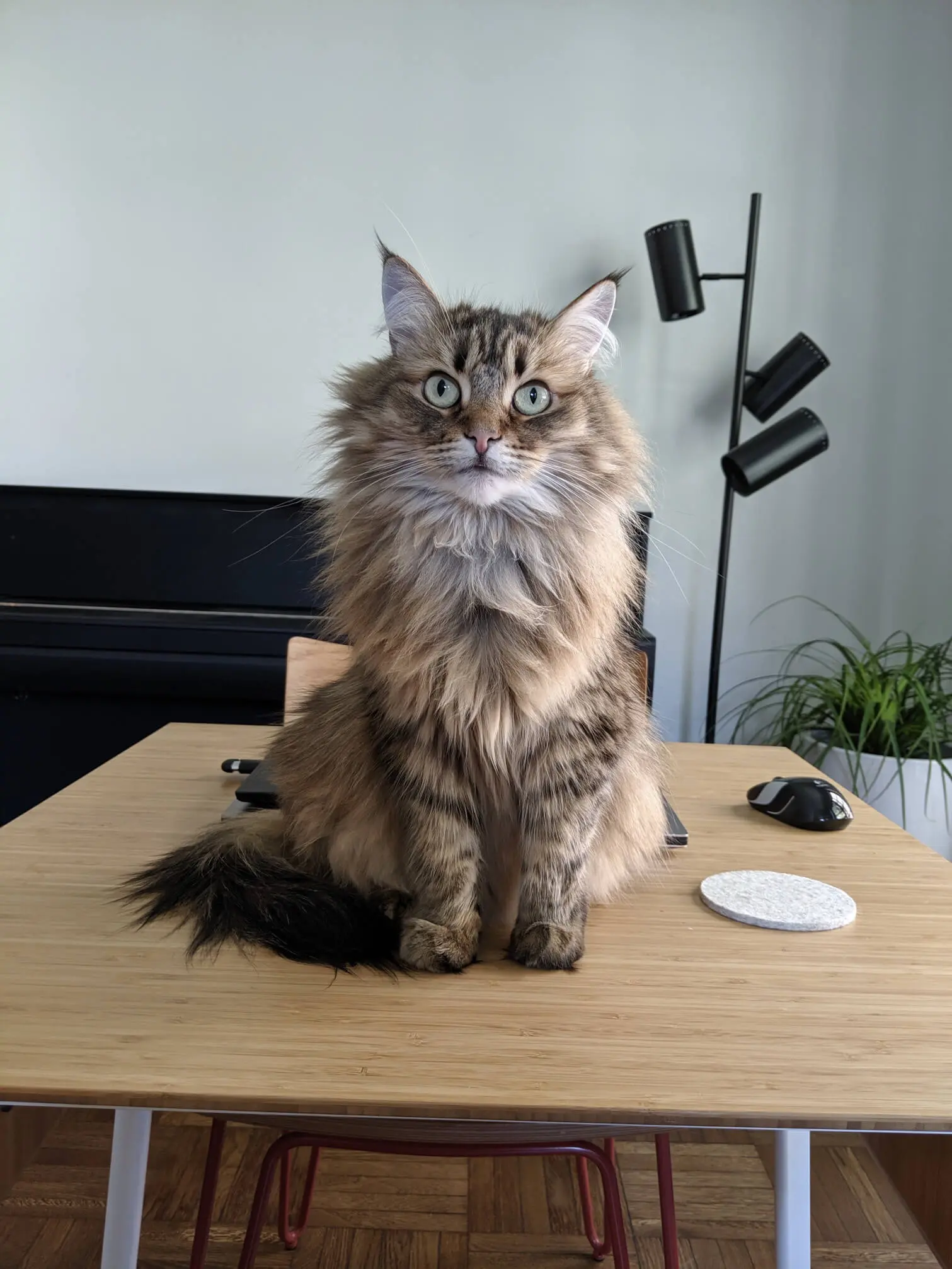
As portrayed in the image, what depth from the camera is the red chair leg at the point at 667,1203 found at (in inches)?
52.1

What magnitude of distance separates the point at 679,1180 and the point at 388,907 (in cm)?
113

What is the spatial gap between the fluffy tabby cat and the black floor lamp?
1949 millimetres

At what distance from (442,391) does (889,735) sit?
7.06ft

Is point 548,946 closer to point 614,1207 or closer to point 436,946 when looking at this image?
point 436,946

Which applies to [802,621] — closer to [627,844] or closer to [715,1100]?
[627,844]

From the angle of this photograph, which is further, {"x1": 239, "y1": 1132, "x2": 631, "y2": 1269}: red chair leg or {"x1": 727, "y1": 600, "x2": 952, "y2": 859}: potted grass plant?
{"x1": 727, "y1": 600, "x2": 952, "y2": 859}: potted grass plant

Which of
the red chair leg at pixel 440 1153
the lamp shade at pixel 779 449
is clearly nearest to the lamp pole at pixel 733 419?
the lamp shade at pixel 779 449

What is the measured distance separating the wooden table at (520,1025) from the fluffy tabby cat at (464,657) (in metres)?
0.07

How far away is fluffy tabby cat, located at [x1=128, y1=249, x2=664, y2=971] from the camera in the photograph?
39.2 inches

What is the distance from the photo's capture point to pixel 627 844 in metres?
1.14

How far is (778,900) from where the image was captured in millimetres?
1075

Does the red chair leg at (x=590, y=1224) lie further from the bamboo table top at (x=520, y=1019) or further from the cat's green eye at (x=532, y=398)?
the cat's green eye at (x=532, y=398)

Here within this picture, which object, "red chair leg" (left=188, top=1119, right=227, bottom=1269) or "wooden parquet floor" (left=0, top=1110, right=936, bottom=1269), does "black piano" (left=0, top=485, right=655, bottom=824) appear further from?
"red chair leg" (left=188, top=1119, right=227, bottom=1269)

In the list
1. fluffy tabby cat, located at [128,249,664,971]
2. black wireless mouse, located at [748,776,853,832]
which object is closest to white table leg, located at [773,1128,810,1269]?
fluffy tabby cat, located at [128,249,664,971]
